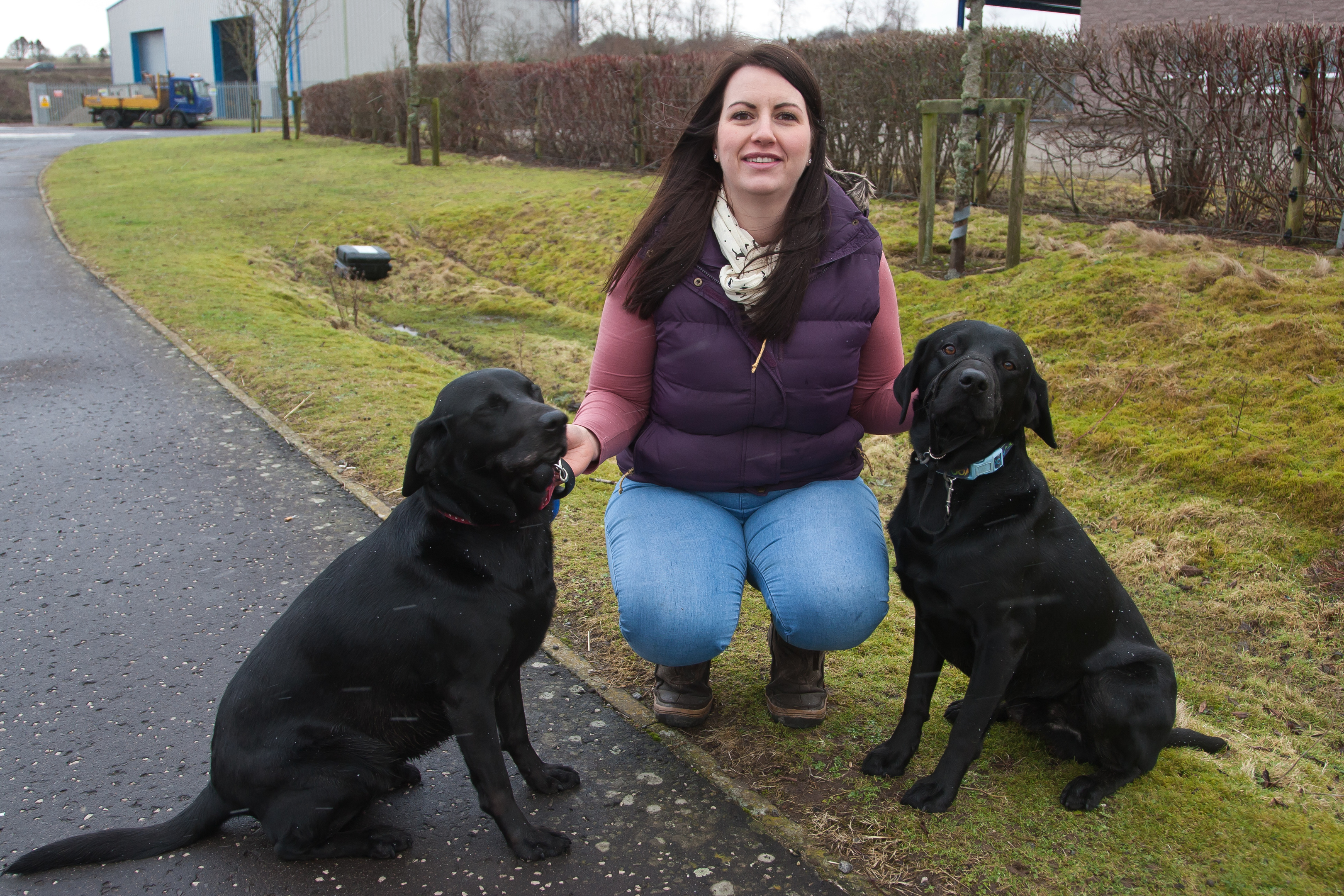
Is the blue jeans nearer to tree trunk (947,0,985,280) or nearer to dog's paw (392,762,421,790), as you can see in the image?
dog's paw (392,762,421,790)

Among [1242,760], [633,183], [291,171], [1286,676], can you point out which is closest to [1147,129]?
[1286,676]

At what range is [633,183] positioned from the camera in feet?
47.7

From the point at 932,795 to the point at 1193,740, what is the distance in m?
0.84

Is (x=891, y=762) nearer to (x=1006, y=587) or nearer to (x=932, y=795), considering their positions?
(x=932, y=795)

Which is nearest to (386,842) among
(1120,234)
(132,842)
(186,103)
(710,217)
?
(132,842)

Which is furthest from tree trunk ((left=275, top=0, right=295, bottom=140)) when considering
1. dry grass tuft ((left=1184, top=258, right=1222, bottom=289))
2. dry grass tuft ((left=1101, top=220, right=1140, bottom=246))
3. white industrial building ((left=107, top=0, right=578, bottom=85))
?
dry grass tuft ((left=1184, top=258, right=1222, bottom=289))

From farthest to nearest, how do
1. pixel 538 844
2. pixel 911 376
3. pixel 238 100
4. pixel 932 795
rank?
pixel 238 100
pixel 911 376
pixel 932 795
pixel 538 844

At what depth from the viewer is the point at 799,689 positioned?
3037 mm

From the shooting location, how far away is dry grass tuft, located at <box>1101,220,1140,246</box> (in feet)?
25.3

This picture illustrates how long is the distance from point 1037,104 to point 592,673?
8.59m

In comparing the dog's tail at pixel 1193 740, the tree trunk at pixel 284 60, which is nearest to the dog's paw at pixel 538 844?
the dog's tail at pixel 1193 740

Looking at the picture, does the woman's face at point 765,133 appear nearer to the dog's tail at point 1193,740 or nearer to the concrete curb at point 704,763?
Result: the concrete curb at point 704,763

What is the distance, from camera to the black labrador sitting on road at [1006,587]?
98.8 inches

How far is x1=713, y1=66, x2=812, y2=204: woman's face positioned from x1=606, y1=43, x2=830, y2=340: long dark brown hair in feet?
0.18
